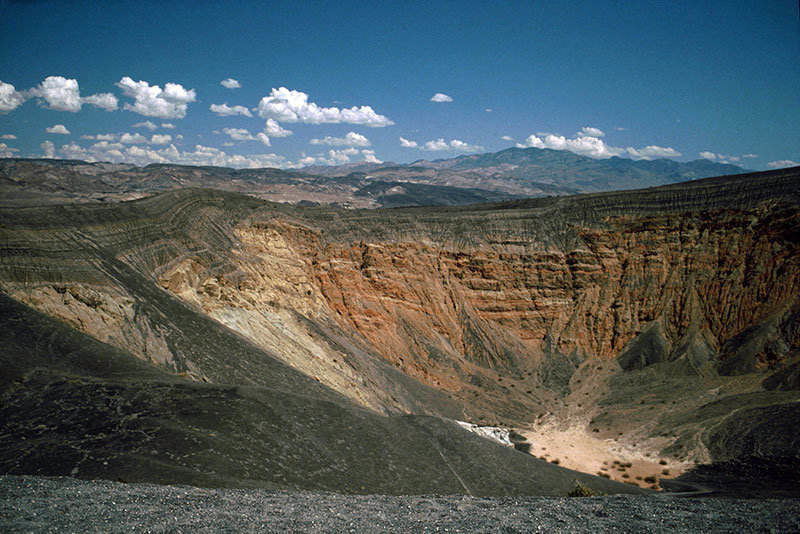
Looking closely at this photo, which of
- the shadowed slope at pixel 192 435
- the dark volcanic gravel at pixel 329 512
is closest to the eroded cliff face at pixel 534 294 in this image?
the shadowed slope at pixel 192 435

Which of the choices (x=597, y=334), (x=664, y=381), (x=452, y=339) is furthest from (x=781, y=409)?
(x=452, y=339)

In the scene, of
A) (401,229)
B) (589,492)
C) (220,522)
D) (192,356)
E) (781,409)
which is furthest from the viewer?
(401,229)

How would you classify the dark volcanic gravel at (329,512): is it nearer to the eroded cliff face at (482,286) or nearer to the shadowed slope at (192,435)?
the shadowed slope at (192,435)

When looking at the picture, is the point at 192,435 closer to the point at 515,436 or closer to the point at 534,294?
the point at 515,436

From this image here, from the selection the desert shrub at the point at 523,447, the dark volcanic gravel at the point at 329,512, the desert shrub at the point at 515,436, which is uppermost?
the dark volcanic gravel at the point at 329,512

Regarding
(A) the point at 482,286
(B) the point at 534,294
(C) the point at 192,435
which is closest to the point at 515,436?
(A) the point at 482,286

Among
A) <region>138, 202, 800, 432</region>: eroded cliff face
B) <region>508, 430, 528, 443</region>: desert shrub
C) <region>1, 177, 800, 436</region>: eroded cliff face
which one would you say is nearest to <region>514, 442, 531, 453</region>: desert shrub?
<region>508, 430, 528, 443</region>: desert shrub

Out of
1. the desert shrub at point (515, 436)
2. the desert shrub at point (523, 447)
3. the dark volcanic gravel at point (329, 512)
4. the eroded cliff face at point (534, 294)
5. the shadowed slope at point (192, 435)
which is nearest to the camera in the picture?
the dark volcanic gravel at point (329, 512)

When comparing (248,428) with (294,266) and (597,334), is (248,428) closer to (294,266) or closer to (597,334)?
(294,266)
